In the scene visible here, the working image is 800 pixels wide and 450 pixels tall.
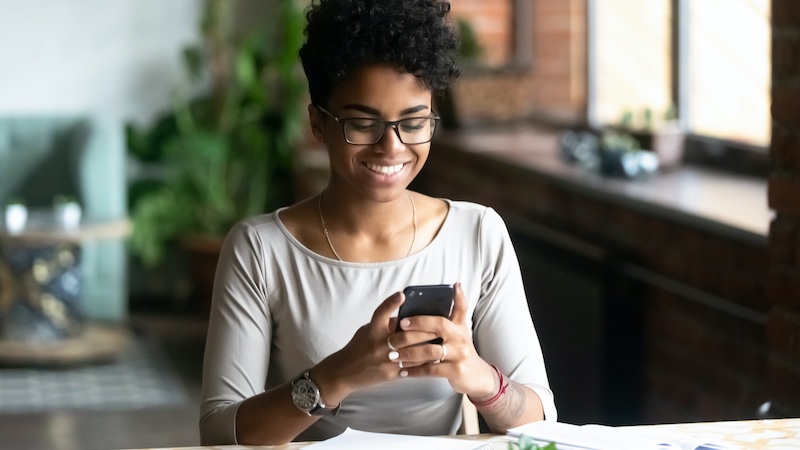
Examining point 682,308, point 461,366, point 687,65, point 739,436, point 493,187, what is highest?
point 687,65

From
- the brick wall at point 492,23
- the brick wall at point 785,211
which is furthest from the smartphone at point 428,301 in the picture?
the brick wall at point 492,23

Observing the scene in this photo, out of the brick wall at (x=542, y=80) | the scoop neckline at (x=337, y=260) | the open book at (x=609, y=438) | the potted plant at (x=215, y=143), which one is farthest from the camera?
the potted plant at (x=215, y=143)

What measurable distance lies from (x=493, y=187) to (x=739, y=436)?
2.80 meters

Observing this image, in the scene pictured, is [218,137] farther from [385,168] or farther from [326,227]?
[385,168]

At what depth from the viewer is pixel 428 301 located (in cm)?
149

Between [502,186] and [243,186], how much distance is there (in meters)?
2.17

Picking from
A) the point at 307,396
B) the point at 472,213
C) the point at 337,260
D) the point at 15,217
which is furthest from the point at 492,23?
the point at 307,396

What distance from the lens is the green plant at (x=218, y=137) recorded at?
18.6ft

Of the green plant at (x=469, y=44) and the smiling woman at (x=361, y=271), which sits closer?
the smiling woman at (x=361, y=271)

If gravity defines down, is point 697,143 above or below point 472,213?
below

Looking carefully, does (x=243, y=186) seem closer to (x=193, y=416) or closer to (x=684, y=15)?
(x=193, y=416)

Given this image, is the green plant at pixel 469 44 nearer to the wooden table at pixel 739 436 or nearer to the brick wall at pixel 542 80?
the brick wall at pixel 542 80

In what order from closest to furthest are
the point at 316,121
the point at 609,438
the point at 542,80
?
the point at 609,438, the point at 316,121, the point at 542,80

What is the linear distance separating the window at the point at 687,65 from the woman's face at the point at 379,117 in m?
1.79
